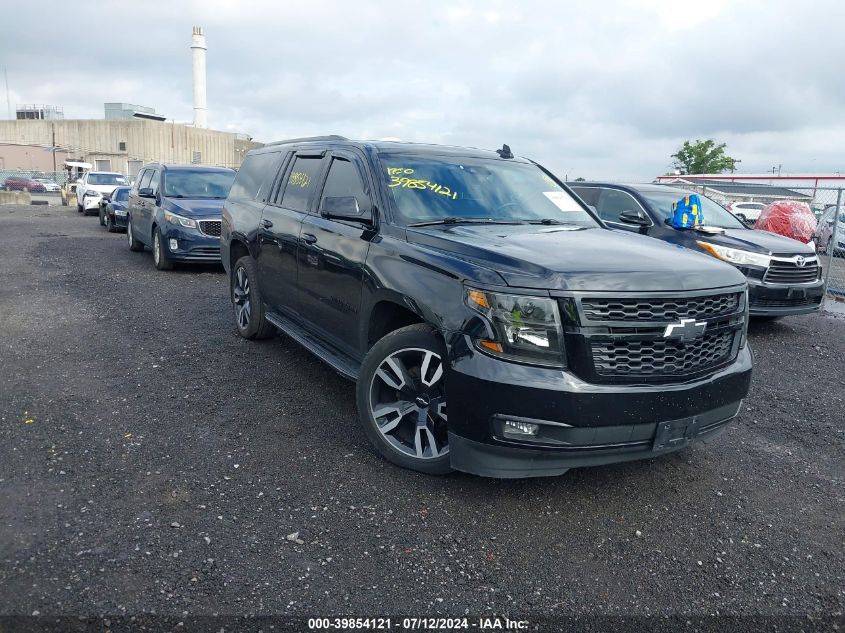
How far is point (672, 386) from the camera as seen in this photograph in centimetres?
331

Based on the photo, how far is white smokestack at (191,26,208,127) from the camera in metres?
70.8

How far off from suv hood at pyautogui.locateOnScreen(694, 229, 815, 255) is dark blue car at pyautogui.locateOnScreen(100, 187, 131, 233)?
15349 mm

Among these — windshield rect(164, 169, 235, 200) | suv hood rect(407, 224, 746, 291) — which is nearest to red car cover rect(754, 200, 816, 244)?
windshield rect(164, 169, 235, 200)

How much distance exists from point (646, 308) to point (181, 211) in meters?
9.37

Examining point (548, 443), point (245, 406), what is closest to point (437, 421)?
point (548, 443)

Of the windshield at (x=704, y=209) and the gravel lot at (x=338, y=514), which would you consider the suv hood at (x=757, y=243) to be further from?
the gravel lot at (x=338, y=514)

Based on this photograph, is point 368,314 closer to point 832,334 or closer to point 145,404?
point 145,404

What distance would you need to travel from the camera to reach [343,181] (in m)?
4.92

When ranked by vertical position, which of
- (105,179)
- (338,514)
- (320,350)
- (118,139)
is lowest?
(338,514)

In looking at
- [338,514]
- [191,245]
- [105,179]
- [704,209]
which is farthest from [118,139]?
[338,514]

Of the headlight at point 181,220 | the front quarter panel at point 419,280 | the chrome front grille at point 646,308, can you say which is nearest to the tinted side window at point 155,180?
the headlight at point 181,220

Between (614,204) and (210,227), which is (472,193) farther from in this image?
(210,227)

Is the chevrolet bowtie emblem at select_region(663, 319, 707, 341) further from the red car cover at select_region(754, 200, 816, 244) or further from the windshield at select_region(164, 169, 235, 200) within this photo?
the red car cover at select_region(754, 200, 816, 244)

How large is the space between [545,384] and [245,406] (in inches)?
104
